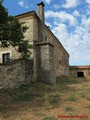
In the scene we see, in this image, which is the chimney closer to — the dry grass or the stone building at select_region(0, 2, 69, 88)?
the stone building at select_region(0, 2, 69, 88)

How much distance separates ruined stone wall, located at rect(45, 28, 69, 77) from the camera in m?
27.9

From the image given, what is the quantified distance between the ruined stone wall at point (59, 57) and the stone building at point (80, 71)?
2061mm

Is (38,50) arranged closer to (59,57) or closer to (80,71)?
(59,57)

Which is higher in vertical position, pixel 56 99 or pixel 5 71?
pixel 5 71

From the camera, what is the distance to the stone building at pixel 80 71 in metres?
36.3

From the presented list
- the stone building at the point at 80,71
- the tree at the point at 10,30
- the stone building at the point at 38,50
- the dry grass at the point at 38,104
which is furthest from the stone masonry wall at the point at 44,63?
the stone building at the point at 80,71

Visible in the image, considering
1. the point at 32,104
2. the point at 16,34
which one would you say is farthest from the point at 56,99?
the point at 16,34

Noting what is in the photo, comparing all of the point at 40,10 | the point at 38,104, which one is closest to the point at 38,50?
the point at 40,10

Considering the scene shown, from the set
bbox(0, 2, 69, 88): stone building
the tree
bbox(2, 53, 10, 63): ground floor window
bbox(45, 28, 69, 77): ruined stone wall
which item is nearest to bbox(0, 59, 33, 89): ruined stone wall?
bbox(0, 2, 69, 88): stone building

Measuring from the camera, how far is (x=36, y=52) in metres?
21.4

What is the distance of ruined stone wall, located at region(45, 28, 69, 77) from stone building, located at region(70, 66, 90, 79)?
206 centimetres

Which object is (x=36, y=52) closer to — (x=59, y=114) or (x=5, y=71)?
(x=5, y=71)

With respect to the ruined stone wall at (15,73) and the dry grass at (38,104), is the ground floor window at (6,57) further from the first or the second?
the dry grass at (38,104)

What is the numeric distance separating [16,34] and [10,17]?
1.56 m
